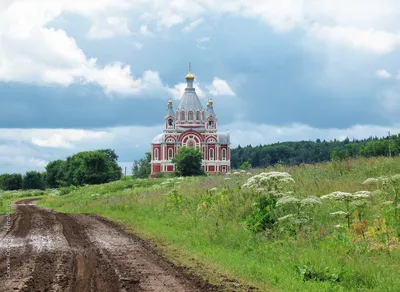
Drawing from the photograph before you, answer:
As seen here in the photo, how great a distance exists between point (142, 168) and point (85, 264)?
144 meters

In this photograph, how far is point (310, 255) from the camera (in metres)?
11.4

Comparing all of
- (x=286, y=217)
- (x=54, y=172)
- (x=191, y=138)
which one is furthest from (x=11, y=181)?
(x=286, y=217)

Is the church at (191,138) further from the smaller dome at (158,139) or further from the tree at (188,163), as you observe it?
the tree at (188,163)

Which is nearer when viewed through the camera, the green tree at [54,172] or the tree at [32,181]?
the green tree at [54,172]

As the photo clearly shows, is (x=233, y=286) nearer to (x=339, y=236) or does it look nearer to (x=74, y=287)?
(x=74, y=287)

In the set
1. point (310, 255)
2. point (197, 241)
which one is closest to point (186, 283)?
point (310, 255)

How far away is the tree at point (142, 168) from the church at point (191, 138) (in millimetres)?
27476

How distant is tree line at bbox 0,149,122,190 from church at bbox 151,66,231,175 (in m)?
10.2

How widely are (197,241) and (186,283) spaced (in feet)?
16.5

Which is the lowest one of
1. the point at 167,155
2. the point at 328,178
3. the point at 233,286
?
the point at 233,286

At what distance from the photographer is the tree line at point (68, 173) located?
90125 mm

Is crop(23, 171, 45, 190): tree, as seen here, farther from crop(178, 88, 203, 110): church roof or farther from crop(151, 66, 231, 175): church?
crop(178, 88, 203, 110): church roof

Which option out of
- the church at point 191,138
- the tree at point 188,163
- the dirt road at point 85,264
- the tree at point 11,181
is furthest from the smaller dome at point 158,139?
the dirt road at point 85,264

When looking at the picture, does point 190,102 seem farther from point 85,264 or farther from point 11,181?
point 85,264
